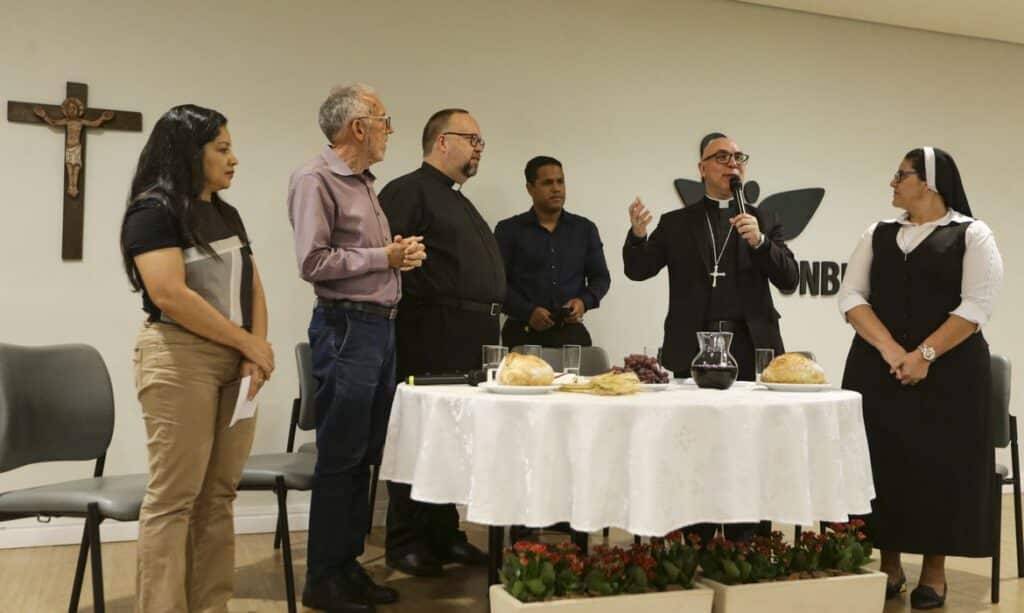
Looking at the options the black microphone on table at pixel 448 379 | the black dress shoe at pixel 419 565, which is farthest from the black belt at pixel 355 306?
the black dress shoe at pixel 419 565

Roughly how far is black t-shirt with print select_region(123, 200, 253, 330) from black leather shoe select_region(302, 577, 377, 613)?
3.24ft

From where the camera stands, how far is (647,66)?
559 centimetres

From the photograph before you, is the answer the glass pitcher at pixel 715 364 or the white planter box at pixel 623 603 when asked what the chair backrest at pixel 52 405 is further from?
the glass pitcher at pixel 715 364

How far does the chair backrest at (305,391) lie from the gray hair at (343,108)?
1111mm

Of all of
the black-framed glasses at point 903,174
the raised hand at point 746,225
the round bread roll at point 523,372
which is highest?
the black-framed glasses at point 903,174

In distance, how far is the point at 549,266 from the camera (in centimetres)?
483

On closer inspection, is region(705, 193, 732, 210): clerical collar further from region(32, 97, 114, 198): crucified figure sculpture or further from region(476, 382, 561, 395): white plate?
region(32, 97, 114, 198): crucified figure sculpture

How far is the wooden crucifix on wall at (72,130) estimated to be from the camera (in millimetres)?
4344

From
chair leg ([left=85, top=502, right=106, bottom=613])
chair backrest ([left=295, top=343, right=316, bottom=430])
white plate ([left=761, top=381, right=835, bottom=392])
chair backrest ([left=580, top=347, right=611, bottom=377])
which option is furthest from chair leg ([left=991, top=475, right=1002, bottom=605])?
chair leg ([left=85, top=502, right=106, bottom=613])

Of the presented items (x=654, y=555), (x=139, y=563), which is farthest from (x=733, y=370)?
(x=139, y=563)

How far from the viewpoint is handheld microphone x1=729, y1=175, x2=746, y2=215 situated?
3498 mm

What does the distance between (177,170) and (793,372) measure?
6.28ft

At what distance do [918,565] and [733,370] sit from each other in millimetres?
1974

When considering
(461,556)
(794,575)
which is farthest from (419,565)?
(794,575)
